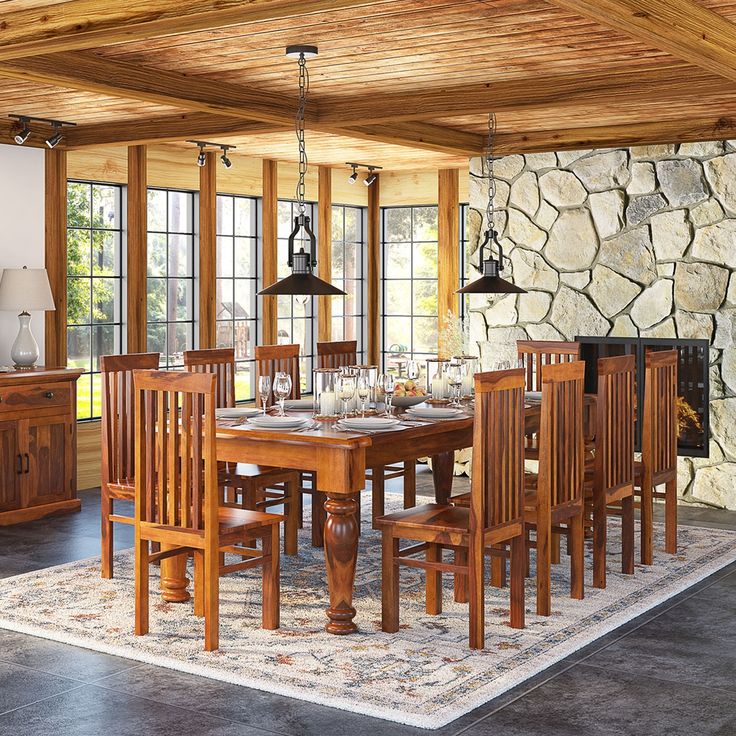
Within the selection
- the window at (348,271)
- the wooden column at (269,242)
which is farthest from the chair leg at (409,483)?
the window at (348,271)

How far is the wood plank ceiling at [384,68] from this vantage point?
408 centimetres

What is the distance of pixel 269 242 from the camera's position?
9.34 m

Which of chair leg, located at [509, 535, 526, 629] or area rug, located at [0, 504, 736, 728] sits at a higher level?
chair leg, located at [509, 535, 526, 629]

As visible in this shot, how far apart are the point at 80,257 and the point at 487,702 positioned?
5226mm

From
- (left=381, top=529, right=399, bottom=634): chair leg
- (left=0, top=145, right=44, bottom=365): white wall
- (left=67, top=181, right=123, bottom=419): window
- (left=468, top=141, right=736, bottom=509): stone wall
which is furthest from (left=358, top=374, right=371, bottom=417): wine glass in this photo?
(left=67, top=181, right=123, bottom=419): window

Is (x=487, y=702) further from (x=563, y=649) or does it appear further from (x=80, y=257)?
(x=80, y=257)

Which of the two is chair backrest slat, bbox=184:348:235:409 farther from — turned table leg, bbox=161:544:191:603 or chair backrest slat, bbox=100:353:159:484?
turned table leg, bbox=161:544:191:603

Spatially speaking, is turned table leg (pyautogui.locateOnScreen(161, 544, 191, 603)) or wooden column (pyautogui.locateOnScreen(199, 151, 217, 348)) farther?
wooden column (pyautogui.locateOnScreen(199, 151, 217, 348))

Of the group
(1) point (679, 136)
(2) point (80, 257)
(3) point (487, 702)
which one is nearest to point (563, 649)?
(3) point (487, 702)

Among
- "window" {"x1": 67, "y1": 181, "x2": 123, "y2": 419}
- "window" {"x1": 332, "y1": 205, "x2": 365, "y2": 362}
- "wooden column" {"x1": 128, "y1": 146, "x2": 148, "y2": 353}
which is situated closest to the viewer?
"window" {"x1": 67, "y1": 181, "x2": 123, "y2": 419}

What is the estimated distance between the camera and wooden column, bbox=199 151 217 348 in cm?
881

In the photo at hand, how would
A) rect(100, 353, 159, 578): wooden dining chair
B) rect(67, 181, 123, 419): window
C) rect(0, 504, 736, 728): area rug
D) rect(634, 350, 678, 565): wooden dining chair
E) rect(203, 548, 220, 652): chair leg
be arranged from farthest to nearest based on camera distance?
rect(67, 181, 123, 419): window
rect(634, 350, 678, 565): wooden dining chair
rect(100, 353, 159, 578): wooden dining chair
rect(203, 548, 220, 652): chair leg
rect(0, 504, 736, 728): area rug

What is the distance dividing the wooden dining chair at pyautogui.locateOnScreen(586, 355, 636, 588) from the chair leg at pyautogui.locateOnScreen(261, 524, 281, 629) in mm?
1612

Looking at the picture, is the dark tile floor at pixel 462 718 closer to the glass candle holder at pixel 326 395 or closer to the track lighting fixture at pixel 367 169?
the glass candle holder at pixel 326 395
